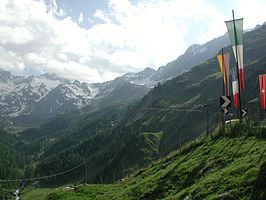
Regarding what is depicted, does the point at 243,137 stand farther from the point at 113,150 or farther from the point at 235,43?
the point at 113,150

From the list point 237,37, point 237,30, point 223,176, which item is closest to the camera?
point 223,176

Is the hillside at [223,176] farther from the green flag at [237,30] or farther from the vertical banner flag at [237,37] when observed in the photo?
the green flag at [237,30]

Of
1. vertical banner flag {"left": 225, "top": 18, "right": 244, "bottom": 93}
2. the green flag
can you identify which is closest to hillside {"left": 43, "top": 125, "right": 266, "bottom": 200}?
vertical banner flag {"left": 225, "top": 18, "right": 244, "bottom": 93}

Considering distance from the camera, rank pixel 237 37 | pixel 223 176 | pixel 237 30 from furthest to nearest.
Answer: pixel 237 37
pixel 237 30
pixel 223 176

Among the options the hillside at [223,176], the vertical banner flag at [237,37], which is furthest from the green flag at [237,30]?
the hillside at [223,176]

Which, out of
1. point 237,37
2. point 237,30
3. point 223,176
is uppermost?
point 237,30

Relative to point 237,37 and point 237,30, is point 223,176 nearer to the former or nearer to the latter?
point 237,37

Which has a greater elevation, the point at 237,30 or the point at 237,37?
the point at 237,30

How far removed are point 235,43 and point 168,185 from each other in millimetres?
19821

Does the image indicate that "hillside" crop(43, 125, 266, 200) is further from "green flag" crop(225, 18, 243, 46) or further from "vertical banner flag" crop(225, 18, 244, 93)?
"green flag" crop(225, 18, 243, 46)

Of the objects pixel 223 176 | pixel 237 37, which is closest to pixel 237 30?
pixel 237 37

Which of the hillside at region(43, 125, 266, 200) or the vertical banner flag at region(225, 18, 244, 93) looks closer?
the hillside at region(43, 125, 266, 200)

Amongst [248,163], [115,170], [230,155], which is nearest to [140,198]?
[230,155]

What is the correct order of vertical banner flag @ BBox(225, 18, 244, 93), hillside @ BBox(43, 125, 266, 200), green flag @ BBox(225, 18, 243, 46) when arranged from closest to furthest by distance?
hillside @ BBox(43, 125, 266, 200) → green flag @ BBox(225, 18, 243, 46) → vertical banner flag @ BBox(225, 18, 244, 93)
